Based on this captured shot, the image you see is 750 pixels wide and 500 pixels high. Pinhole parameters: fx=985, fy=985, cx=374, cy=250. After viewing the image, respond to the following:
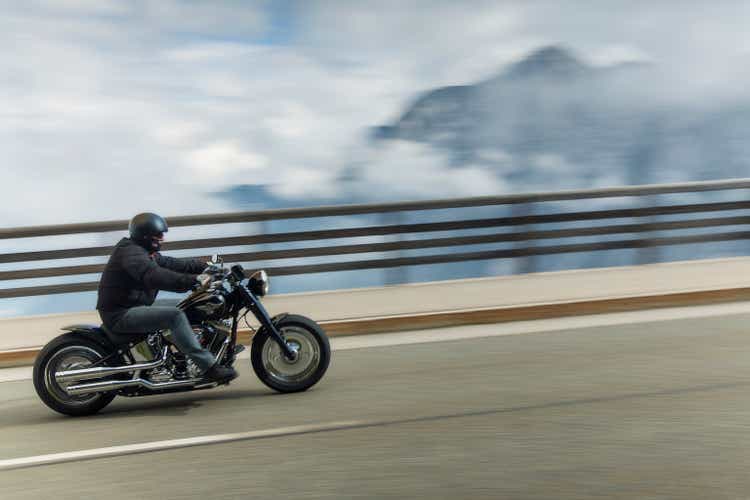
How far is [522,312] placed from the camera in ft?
34.9

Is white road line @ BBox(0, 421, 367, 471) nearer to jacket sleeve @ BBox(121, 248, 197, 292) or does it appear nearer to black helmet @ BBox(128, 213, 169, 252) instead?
jacket sleeve @ BBox(121, 248, 197, 292)

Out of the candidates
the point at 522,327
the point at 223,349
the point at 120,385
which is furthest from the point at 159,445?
the point at 522,327

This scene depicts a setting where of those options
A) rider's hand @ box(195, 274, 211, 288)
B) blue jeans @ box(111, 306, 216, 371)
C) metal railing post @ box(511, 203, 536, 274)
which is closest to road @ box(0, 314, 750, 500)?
blue jeans @ box(111, 306, 216, 371)

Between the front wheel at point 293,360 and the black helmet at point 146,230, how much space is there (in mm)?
1079

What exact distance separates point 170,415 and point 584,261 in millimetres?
6802

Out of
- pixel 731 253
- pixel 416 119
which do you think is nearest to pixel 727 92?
pixel 416 119

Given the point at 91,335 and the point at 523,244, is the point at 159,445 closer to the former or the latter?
the point at 91,335

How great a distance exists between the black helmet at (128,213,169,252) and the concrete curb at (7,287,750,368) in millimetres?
2499

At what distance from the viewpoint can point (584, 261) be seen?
12477 millimetres

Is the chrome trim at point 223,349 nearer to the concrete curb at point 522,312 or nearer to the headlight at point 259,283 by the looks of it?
the headlight at point 259,283

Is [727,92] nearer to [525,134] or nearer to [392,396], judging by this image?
[525,134]

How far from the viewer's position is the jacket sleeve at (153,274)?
7230mm

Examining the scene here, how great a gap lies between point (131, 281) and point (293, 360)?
1368mm

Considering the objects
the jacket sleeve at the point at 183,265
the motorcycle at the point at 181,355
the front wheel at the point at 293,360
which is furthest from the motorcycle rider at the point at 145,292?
the front wheel at the point at 293,360
